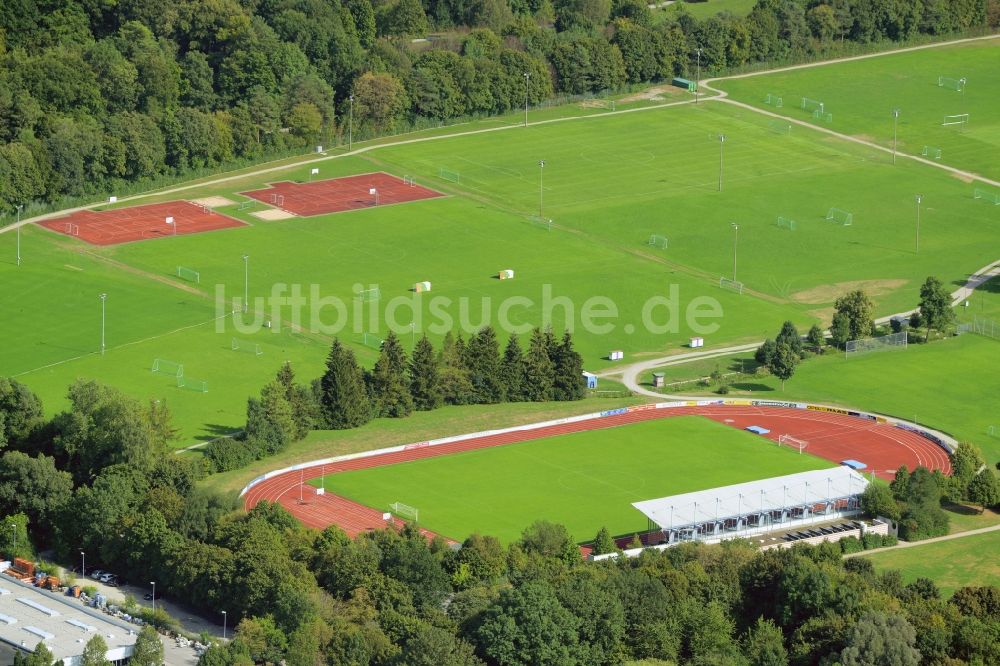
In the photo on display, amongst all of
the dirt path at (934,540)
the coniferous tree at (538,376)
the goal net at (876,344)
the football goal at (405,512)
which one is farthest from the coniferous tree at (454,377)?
the dirt path at (934,540)

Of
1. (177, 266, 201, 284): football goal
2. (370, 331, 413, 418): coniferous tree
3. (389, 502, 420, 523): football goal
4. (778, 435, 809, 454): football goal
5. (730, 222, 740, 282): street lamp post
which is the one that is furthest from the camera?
(730, 222, 740, 282): street lamp post

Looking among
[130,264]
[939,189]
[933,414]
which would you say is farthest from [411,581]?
[939,189]

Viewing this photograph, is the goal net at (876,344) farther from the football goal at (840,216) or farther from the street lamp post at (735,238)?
the football goal at (840,216)

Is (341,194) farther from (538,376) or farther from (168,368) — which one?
(538,376)

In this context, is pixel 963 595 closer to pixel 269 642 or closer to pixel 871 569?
pixel 871 569

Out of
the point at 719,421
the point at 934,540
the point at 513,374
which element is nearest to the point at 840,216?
the point at 719,421

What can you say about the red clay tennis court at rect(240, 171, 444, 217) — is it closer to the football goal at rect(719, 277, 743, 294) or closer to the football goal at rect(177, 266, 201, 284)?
the football goal at rect(177, 266, 201, 284)

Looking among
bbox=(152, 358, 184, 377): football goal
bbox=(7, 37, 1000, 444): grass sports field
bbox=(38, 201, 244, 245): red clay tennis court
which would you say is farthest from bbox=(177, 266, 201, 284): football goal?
bbox=(152, 358, 184, 377): football goal

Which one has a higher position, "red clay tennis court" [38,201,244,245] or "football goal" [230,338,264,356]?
"red clay tennis court" [38,201,244,245]
